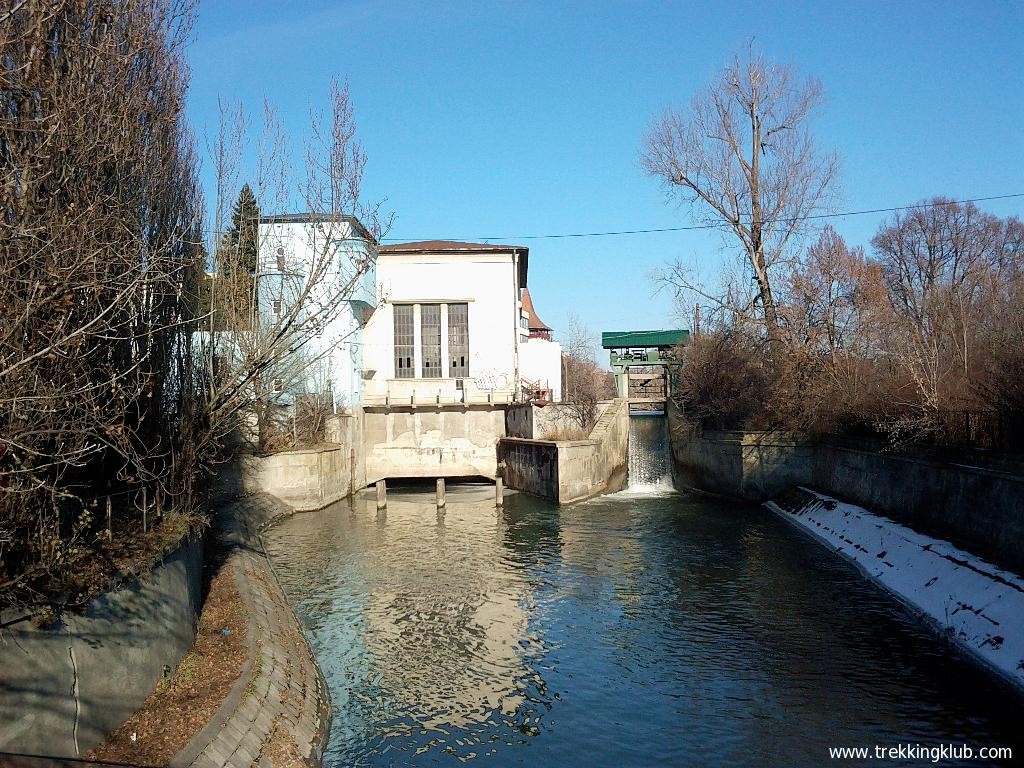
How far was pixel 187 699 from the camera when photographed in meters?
A: 7.88

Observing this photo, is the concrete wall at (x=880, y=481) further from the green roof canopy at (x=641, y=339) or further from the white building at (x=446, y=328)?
the green roof canopy at (x=641, y=339)

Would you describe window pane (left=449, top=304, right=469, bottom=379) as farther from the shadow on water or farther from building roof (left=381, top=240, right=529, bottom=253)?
the shadow on water

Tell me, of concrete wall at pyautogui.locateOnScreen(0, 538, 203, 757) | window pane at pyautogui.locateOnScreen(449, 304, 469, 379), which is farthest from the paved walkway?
window pane at pyautogui.locateOnScreen(449, 304, 469, 379)

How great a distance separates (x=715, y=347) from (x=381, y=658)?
80.7 feet

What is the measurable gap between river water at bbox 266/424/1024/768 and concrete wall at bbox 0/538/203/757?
8.61ft

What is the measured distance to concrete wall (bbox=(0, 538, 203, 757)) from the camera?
570 centimetres

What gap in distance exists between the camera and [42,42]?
25.2 ft

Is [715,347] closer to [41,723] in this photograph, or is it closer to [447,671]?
[447,671]

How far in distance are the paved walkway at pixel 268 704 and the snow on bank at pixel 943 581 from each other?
910 cm

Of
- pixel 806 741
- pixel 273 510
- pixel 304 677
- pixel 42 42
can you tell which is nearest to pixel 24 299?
pixel 42 42

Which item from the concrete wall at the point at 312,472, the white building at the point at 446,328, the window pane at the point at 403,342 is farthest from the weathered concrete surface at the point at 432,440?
the concrete wall at the point at 312,472

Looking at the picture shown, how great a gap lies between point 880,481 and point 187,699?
57.8 feet

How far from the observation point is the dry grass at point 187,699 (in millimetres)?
6660

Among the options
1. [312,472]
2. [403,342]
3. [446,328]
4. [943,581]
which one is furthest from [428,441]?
[943,581]
